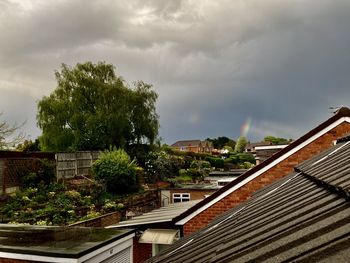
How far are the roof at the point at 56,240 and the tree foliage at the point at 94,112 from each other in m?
22.9

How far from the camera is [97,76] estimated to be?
1404 inches

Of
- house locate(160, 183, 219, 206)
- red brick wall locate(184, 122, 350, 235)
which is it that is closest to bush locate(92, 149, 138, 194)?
house locate(160, 183, 219, 206)

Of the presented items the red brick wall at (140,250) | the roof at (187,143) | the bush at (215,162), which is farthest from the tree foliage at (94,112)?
the roof at (187,143)

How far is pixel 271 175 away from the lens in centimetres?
746

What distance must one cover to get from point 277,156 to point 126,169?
65.0ft

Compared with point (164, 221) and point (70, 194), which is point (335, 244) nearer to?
point (164, 221)

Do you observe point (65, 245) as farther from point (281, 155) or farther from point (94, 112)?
point (94, 112)

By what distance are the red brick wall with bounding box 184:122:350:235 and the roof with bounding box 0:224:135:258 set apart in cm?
229

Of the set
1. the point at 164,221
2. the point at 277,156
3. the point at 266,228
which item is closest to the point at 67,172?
the point at 164,221

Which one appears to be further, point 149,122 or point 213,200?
point 149,122

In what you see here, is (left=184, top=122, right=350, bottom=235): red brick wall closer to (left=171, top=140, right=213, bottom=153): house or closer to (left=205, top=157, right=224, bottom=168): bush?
(left=205, top=157, right=224, bottom=168): bush

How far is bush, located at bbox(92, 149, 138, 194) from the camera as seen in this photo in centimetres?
2522

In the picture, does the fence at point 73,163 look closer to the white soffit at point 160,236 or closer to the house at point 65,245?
the house at point 65,245

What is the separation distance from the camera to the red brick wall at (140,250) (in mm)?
10680
